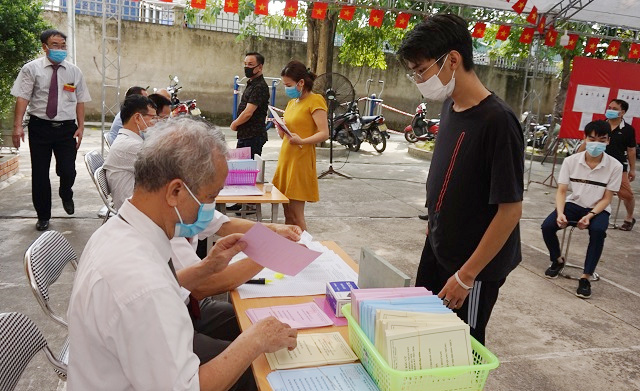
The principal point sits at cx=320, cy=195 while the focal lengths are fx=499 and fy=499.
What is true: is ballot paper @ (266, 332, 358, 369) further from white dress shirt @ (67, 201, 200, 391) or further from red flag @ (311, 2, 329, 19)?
red flag @ (311, 2, 329, 19)

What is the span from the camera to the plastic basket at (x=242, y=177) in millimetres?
3580

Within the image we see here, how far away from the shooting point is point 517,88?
15148 mm

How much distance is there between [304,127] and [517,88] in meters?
13.3

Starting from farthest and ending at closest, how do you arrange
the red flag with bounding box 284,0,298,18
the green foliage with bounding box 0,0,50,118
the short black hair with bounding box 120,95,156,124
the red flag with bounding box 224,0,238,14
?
the red flag with bounding box 284,0,298,18, the red flag with bounding box 224,0,238,14, the green foliage with bounding box 0,0,50,118, the short black hair with bounding box 120,95,156,124

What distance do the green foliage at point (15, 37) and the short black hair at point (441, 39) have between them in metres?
5.34

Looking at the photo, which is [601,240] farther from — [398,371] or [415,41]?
[398,371]

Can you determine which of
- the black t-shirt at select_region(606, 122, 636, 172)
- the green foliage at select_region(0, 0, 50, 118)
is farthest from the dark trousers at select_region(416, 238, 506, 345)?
the green foliage at select_region(0, 0, 50, 118)

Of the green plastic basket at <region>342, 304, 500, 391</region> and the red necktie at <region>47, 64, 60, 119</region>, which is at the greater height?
the red necktie at <region>47, 64, 60, 119</region>

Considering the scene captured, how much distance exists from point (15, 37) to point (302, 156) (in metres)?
4.07

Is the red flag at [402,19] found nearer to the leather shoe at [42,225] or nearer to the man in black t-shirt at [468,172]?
the leather shoe at [42,225]

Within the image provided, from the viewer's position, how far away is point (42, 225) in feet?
13.9

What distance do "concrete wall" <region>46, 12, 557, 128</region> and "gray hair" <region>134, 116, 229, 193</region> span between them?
10.4 meters

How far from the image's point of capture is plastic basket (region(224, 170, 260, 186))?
3580mm

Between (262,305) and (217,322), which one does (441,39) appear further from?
(217,322)
